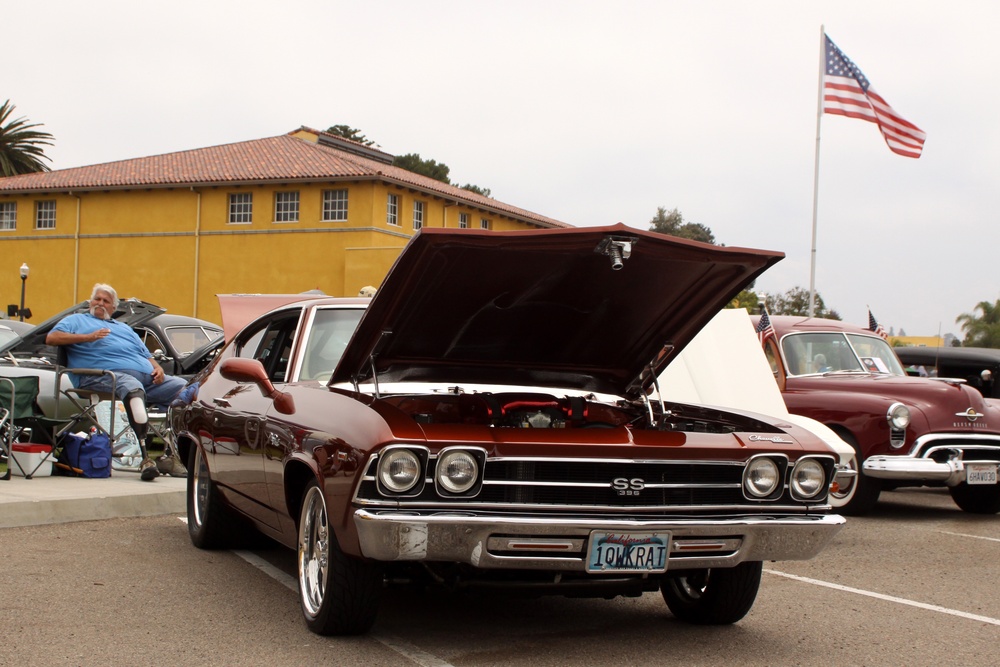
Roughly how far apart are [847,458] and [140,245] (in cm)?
4189

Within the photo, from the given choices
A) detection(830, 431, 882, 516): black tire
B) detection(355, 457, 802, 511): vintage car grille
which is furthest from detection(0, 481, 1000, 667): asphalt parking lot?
detection(830, 431, 882, 516): black tire

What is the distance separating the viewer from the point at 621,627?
561 cm

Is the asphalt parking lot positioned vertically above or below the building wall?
below

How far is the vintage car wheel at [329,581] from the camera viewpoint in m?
4.86

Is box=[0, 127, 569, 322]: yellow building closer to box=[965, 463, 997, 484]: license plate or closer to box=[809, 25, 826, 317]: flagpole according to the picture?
box=[809, 25, 826, 317]: flagpole

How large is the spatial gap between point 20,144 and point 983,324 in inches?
2202

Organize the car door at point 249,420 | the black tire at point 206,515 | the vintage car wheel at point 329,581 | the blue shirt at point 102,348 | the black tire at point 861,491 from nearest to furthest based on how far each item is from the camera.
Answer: the vintage car wheel at point 329,581 < the car door at point 249,420 < the black tire at point 206,515 < the blue shirt at point 102,348 < the black tire at point 861,491

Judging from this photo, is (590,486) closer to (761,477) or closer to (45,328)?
(761,477)

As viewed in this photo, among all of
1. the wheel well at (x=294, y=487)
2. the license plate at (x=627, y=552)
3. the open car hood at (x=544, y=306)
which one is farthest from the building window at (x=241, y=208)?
the license plate at (x=627, y=552)

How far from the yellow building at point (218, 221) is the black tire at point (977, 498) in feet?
104

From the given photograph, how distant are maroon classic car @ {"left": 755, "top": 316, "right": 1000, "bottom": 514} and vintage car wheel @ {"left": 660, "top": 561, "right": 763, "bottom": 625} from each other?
4.53 metres

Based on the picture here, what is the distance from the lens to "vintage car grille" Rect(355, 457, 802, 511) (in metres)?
4.64

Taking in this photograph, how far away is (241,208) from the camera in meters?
45.5

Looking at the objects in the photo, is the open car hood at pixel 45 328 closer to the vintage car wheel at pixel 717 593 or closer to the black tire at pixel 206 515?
the black tire at pixel 206 515
